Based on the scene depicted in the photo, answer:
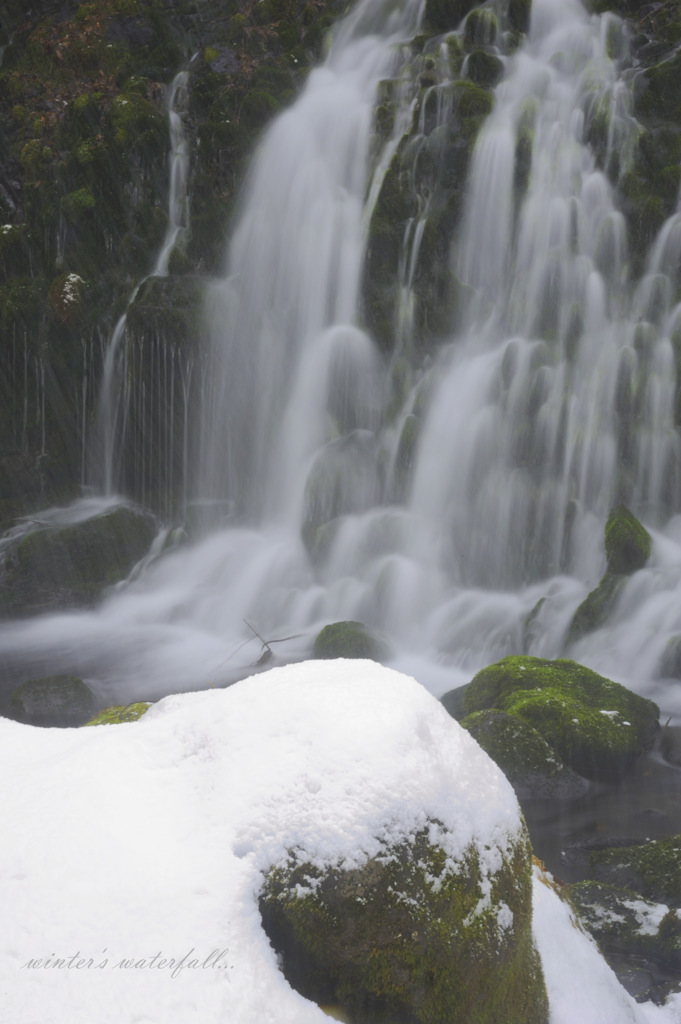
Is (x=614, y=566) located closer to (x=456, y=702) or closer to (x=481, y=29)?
(x=456, y=702)

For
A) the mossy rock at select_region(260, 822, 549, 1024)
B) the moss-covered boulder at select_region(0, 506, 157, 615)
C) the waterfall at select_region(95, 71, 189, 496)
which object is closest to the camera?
the mossy rock at select_region(260, 822, 549, 1024)

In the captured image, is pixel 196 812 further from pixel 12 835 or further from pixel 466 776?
pixel 466 776

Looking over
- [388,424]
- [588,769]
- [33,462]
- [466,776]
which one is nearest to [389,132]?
[388,424]

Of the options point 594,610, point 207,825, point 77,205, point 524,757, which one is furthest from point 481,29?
point 207,825

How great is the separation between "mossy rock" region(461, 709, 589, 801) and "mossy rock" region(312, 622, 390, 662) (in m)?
2.46

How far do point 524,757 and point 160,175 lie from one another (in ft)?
39.3

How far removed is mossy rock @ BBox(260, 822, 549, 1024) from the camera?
195 cm

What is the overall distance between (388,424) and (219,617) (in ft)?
12.2

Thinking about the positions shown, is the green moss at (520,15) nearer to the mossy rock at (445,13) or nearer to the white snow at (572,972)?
the mossy rock at (445,13)

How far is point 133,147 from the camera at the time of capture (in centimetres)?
1353

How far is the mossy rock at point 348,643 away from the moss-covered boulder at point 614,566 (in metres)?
1.97

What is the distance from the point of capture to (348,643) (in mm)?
7949

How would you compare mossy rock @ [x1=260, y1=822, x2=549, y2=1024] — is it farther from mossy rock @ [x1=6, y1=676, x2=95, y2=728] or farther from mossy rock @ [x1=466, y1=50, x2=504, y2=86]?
mossy rock @ [x1=466, y1=50, x2=504, y2=86]

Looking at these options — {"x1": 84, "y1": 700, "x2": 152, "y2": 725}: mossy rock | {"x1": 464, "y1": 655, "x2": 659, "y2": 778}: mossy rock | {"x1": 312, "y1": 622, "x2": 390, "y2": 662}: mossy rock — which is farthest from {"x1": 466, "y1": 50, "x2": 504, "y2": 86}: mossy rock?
{"x1": 84, "y1": 700, "x2": 152, "y2": 725}: mossy rock
